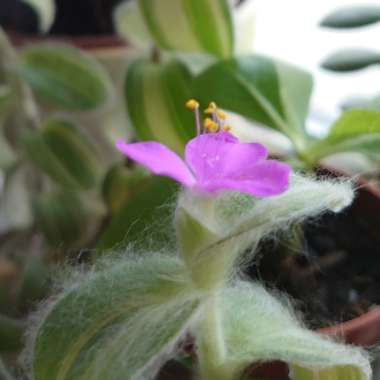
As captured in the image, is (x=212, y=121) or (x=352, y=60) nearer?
(x=212, y=121)

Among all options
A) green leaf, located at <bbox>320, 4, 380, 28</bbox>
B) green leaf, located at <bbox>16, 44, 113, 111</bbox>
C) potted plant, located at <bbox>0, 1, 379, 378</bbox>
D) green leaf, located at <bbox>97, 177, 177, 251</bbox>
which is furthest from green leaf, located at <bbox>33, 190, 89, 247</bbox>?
green leaf, located at <bbox>320, 4, 380, 28</bbox>

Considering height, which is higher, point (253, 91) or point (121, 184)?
point (253, 91)

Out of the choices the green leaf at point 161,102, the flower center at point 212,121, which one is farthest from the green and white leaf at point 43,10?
the flower center at point 212,121

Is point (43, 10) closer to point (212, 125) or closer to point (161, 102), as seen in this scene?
point (161, 102)

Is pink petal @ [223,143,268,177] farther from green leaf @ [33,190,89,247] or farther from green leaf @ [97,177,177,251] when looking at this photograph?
green leaf @ [33,190,89,247]

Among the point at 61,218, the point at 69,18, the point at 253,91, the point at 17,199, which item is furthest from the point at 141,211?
the point at 69,18

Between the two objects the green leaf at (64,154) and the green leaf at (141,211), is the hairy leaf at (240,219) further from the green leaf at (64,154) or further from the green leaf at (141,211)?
the green leaf at (64,154)
